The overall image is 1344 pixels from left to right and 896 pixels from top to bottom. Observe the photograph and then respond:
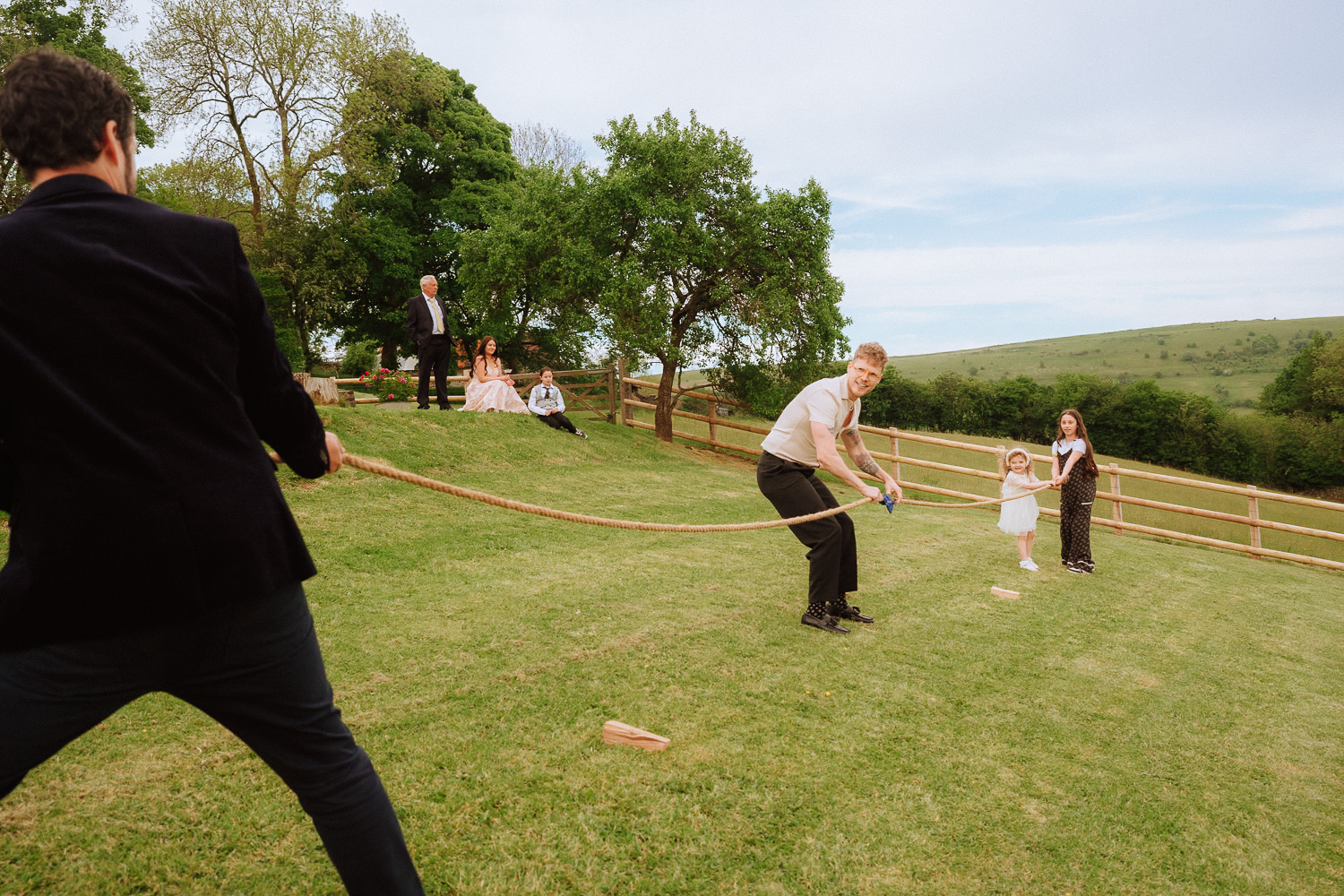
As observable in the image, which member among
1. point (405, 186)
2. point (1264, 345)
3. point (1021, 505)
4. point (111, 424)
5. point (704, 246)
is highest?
point (405, 186)

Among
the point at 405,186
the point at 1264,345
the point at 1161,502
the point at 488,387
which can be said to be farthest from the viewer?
the point at 1264,345

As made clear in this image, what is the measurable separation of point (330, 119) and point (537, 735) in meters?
24.7

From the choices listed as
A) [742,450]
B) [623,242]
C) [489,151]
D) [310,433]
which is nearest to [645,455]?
[742,450]

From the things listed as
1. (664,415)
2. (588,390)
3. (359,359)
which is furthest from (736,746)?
(359,359)

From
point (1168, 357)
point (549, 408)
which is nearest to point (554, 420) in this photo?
point (549, 408)

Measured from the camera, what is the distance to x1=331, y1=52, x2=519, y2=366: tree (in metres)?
23.1

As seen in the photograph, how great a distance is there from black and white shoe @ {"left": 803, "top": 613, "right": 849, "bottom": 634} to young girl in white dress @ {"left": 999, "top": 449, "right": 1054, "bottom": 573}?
4072mm

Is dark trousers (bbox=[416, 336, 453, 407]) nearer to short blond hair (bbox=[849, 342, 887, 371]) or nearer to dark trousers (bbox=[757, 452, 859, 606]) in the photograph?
dark trousers (bbox=[757, 452, 859, 606])

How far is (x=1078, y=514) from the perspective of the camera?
28.7ft

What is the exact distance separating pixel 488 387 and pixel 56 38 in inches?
607

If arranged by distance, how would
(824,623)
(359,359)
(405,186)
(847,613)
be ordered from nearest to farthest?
(824,623) → (847,613) → (359,359) → (405,186)

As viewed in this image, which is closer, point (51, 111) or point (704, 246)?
point (51, 111)

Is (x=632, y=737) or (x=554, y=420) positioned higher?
(x=554, y=420)

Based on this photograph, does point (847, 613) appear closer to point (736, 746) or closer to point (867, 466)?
point (867, 466)
